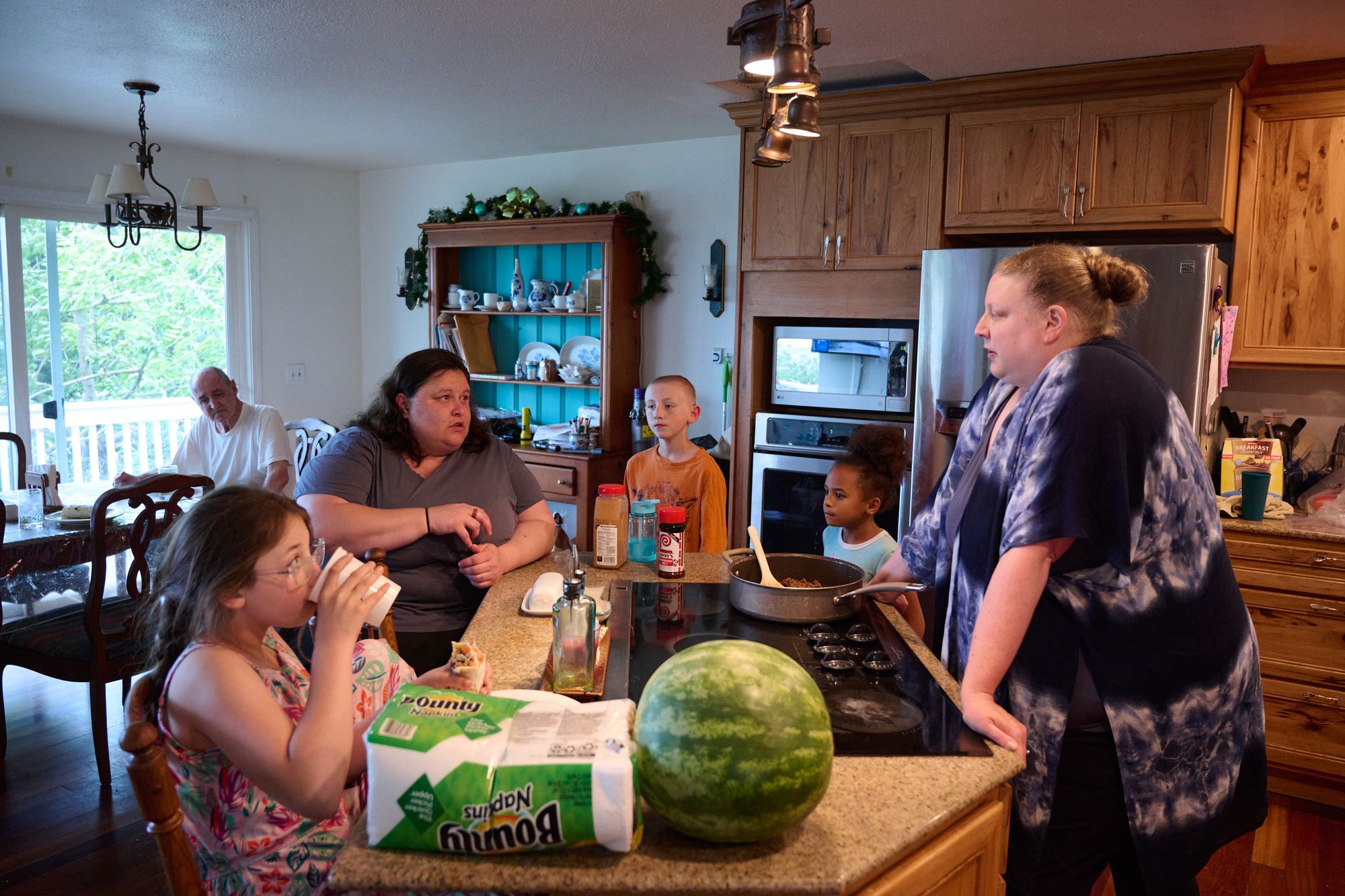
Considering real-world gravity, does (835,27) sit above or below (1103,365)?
above

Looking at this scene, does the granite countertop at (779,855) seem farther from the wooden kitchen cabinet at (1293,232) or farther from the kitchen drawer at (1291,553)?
the wooden kitchen cabinet at (1293,232)

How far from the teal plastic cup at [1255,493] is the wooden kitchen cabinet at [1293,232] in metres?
0.45

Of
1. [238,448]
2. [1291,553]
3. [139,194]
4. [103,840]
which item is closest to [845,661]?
[1291,553]

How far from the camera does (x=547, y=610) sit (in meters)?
1.76

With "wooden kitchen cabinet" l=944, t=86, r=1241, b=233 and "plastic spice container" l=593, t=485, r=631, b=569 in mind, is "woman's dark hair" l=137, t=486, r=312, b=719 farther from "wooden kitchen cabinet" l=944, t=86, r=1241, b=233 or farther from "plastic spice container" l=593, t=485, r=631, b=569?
"wooden kitchen cabinet" l=944, t=86, r=1241, b=233

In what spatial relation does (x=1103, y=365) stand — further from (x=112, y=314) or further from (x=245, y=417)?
(x=112, y=314)

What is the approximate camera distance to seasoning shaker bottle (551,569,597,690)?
1330 millimetres

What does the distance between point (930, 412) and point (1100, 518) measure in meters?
1.96

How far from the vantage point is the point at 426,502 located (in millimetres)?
2227

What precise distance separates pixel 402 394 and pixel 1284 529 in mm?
2575

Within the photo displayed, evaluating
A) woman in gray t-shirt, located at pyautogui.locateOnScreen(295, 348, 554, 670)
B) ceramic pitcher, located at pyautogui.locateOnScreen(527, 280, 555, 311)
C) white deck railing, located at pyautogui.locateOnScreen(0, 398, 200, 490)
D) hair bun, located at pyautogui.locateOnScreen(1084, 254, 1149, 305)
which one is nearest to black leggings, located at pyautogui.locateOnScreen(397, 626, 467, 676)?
woman in gray t-shirt, located at pyautogui.locateOnScreen(295, 348, 554, 670)

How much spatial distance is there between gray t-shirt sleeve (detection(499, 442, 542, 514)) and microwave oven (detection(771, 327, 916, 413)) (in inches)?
61.4

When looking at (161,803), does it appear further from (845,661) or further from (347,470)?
(347,470)

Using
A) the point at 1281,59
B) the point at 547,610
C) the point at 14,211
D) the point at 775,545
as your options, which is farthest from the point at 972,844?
the point at 14,211
